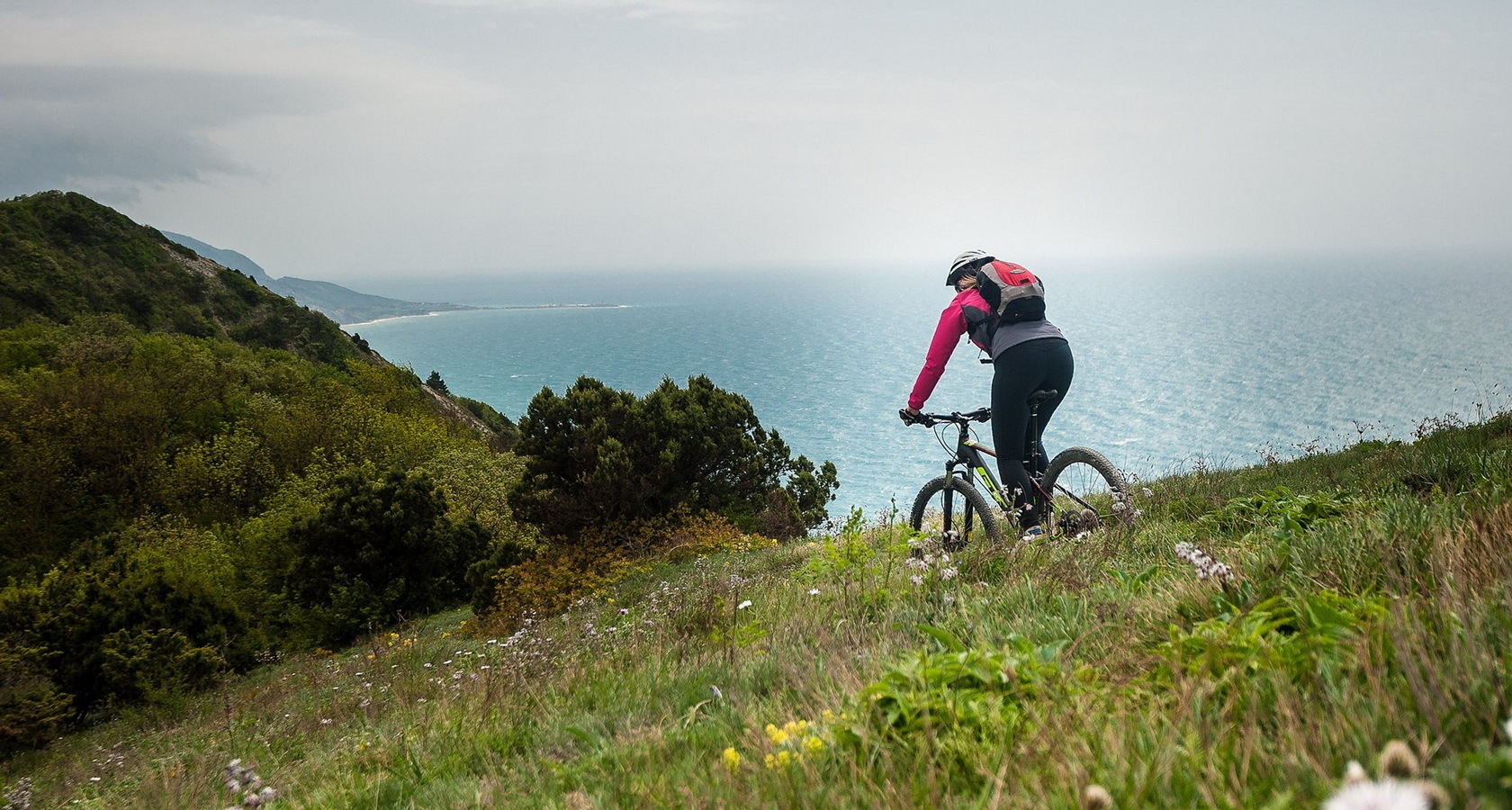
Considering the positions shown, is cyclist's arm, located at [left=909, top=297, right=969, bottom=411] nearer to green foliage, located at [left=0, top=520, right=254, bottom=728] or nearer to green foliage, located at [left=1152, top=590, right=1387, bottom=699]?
green foliage, located at [left=1152, top=590, right=1387, bottom=699]

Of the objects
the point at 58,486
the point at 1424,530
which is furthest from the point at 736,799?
the point at 58,486

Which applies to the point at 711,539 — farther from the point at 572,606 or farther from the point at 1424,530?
the point at 1424,530

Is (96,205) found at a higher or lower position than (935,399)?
higher

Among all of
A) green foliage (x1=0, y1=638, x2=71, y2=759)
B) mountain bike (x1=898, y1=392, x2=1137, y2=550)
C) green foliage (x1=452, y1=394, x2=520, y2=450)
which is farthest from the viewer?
green foliage (x1=452, y1=394, x2=520, y2=450)

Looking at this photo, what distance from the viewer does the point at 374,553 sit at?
104 feet

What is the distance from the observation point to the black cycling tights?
640 cm

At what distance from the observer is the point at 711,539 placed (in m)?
19.7

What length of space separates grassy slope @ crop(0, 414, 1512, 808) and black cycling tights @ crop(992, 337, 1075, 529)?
3.75ft

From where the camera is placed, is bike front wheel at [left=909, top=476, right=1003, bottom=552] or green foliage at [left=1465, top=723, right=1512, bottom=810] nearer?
green foliage at [left=1465, top=723, right=1512, bottom=810]

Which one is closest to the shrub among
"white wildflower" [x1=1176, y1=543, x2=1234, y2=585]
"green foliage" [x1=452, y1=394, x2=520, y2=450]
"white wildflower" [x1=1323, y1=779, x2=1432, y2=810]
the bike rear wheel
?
the bike rear wheel

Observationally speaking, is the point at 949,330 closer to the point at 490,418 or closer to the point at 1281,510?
the point at 1281,510

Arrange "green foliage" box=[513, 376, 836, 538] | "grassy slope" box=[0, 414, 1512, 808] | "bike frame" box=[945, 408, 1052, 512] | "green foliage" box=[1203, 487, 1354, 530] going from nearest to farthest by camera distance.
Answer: "grassy slope" box=[0, 414, 1512, 808] → "green foliage" box=[1203, 487, 1354, 530] → "bike frame" box=[945, 408, 1052, 512] → "green foliage" box=[513, 376, 836, 538]

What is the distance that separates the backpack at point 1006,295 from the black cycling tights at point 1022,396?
0.28 m

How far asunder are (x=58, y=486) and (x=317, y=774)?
4428 cm
